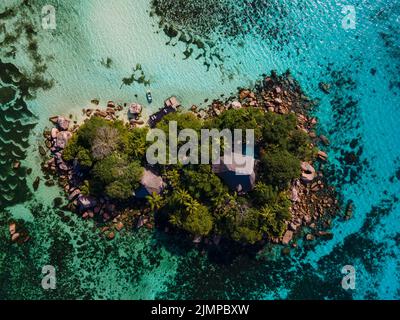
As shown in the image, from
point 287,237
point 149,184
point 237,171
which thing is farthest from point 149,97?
point 287,237

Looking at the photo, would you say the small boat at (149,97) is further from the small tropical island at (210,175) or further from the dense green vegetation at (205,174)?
the dense green vegetation at (205,174)

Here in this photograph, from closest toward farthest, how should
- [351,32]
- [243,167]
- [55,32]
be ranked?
[243,167], [55,32], [351,32]

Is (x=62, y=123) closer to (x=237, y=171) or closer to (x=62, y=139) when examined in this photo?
(x=62, y=139)

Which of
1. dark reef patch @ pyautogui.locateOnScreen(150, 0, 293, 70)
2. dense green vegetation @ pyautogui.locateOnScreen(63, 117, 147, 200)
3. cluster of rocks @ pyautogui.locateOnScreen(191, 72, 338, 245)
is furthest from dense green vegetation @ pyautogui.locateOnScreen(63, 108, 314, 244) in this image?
dark reef patch @ pyautogui.locateOnScreen(150, 0, 293, 70)

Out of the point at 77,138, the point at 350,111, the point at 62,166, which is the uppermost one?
the point at 350,111

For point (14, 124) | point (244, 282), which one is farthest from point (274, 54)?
point (14, 124)

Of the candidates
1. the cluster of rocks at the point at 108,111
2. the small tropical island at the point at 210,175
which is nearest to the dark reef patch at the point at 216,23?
the small tropical island at the point at 210,175
